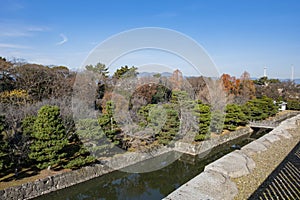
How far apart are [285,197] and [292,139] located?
20.2 ft

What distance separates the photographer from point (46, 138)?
20.9 ft

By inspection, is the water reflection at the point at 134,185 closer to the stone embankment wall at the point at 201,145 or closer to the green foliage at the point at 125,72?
the stone embankment wall at the point at 201,145

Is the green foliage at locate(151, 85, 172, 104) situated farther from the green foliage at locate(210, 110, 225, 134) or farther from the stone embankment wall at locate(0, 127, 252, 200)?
the stone embankment wall at locate(0, 127, 252, 200)

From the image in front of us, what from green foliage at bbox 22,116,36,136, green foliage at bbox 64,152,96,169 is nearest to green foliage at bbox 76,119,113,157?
green foliage at bbox 64,152,96,169

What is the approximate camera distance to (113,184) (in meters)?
7.82

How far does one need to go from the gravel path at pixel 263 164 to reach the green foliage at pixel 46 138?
Result: 16.0 feet

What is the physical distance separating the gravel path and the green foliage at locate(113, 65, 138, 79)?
33.7 ft

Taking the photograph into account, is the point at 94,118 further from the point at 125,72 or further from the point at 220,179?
the point at 125,72

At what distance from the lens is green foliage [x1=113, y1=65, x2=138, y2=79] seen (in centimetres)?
1645

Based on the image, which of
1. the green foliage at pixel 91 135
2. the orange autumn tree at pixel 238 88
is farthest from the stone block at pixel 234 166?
the orange autumn tree at pixel 238 88

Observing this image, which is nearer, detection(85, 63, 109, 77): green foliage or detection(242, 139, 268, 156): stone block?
detection(242, 139, 268, 156): stone block

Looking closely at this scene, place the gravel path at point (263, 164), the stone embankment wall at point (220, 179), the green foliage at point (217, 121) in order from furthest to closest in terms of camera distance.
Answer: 1. the green foliage at point (217, 121)
2. the gravel path at point (263, 164)
3. the stone embankment wall at point (220, 179)

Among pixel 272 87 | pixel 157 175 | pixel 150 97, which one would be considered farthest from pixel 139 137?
pixel 272 87

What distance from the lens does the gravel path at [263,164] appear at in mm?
5133
